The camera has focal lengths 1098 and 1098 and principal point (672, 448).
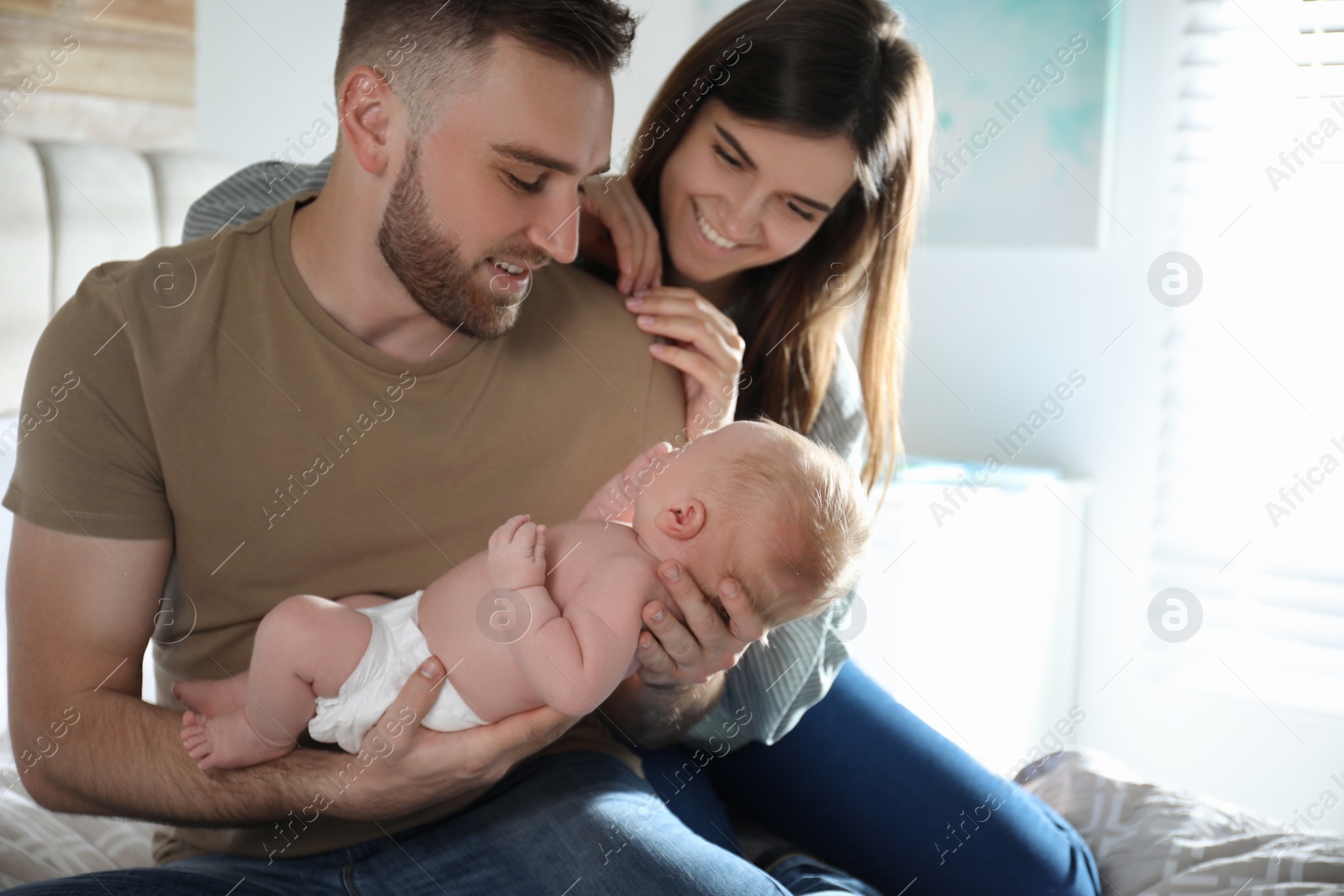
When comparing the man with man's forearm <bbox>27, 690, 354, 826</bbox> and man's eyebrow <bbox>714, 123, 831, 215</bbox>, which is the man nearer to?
man's forearm <bbox>27, 690, 354, 826</bbox>

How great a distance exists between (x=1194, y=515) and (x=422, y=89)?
89.3 inches

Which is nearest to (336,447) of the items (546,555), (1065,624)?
(546,555)

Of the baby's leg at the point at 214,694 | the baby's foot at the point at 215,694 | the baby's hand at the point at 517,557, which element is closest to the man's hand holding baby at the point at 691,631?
the baby's hand at the point at 517,557

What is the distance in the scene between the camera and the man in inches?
47.1

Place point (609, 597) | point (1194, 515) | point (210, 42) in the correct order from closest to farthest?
point (609, 597), point (210, 42), point (1194, 515)

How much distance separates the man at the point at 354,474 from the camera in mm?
1195

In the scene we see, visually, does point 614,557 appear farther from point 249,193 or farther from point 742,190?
point 249,193

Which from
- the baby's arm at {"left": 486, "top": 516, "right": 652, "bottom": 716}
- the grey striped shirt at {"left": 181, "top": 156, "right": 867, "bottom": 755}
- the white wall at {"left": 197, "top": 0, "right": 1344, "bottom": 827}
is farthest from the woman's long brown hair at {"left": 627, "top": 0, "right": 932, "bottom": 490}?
the white wall at {"left": 197, "top": 0, "right": 1344, "bottom": 827}

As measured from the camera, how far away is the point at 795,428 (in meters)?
1.69

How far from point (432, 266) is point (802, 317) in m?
0.67

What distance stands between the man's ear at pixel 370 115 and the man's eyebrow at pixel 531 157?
0.14 metres

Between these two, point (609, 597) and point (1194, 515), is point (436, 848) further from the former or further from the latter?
point (1194, 515)

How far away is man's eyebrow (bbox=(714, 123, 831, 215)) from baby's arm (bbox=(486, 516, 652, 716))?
73 centimetres

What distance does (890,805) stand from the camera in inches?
66.7
